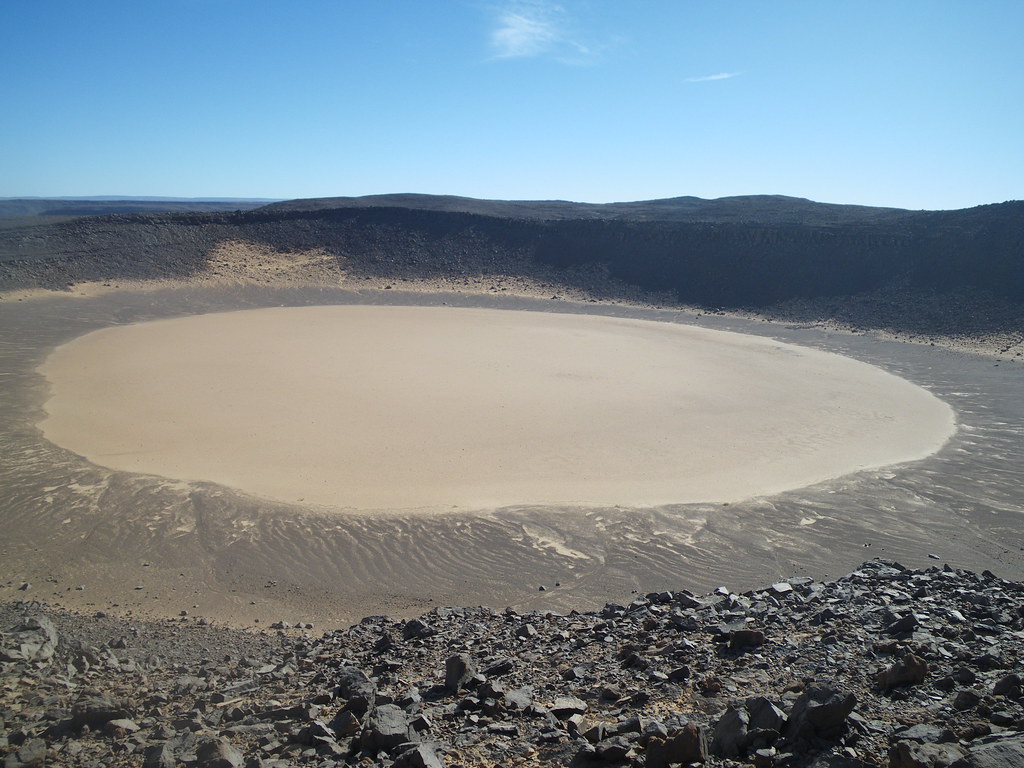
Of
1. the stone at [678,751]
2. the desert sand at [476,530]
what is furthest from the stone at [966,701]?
the desert sand at [476,530]

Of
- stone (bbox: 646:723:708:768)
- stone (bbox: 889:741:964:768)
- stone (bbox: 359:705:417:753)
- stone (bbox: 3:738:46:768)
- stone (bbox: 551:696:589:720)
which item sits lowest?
stone (bbox: 3:738:46:768)

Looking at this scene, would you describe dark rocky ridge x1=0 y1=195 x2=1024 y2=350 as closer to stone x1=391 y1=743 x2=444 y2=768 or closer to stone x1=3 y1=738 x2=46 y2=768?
stone x1=391 y1=743 x2=444 y2=768

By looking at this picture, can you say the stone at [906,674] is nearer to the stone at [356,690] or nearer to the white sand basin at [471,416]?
the stone at [356,690]

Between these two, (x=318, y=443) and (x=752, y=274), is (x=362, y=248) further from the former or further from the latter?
(x=318, y=443)

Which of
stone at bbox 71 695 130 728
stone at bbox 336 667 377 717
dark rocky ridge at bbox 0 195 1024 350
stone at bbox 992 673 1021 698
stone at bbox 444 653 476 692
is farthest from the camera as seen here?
dark rocky ridge at bbox 0 195 1024 350

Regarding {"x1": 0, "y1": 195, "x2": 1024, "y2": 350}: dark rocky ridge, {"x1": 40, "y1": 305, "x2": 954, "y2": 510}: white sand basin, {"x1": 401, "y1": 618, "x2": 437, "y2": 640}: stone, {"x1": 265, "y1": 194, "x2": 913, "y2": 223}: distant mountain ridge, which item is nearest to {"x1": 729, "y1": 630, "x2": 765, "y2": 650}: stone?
{"x1": 401, "y1": 618, "x2": 437, "y2": 640}: stone

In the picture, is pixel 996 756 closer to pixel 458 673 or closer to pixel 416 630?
pixel 458 673
